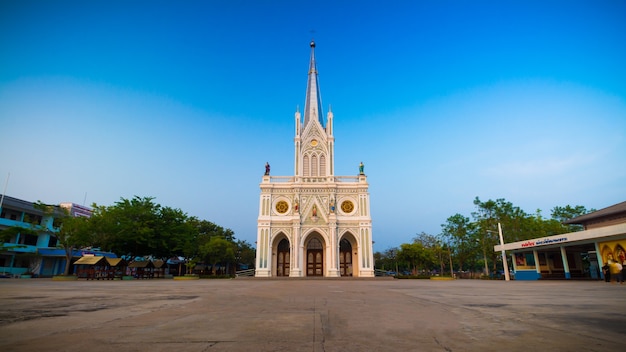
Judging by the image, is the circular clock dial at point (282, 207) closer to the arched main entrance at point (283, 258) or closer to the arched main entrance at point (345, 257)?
the arched main entrance at point (283, 258)

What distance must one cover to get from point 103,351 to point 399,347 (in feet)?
8.74

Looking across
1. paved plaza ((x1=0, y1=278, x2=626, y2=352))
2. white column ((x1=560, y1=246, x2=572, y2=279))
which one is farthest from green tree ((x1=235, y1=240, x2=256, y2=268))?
paved plaza ((x1=0, y1=278, x2=626, y2=352))

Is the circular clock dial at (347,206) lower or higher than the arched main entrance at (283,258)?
higher

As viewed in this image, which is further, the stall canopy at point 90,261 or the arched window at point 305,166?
the arched window at point 305,166

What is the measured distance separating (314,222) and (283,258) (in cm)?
604

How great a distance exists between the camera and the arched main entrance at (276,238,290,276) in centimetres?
Answer: 3919

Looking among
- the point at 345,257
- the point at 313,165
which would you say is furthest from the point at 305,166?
the point at 345,257

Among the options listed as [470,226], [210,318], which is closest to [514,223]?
[470,226]

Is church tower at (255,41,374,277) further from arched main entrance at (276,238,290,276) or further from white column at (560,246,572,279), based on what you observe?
white column at (560,246,572,279)

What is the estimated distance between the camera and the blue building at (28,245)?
36250mm

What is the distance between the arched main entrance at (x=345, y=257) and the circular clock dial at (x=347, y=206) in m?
3.93

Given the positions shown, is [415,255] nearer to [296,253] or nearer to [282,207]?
[296,253]

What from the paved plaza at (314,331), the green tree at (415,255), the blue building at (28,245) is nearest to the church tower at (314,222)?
the green tree at (415,255)

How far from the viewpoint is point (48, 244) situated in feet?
137
